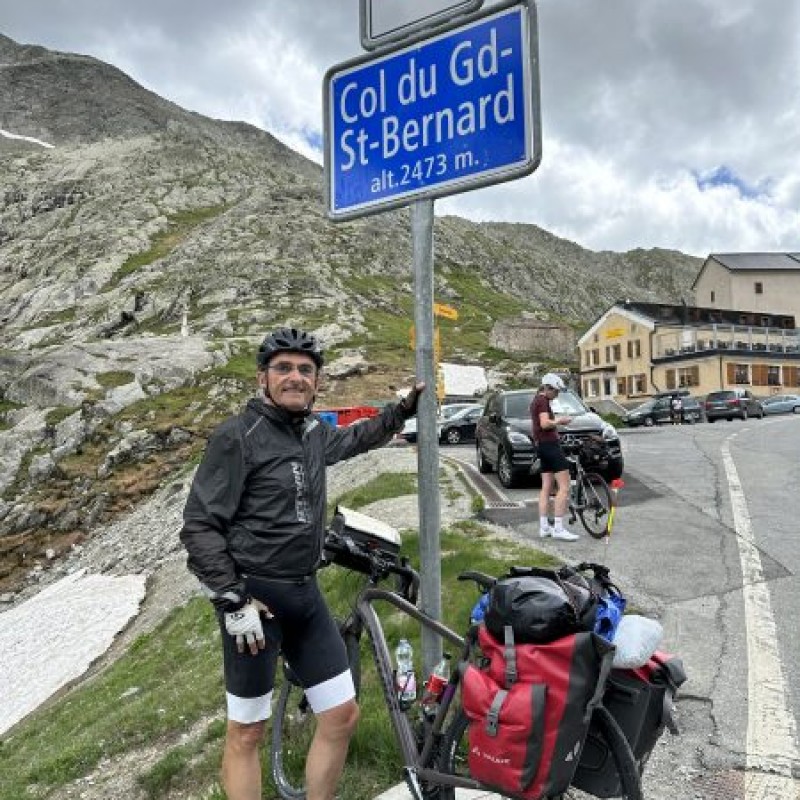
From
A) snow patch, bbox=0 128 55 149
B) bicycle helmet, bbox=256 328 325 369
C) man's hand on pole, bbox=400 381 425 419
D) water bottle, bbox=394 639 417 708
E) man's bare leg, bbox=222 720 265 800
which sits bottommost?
man's bare leg, bbox=222 720 265 800

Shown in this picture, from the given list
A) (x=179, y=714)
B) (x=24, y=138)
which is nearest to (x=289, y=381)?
(x=179, y=714)

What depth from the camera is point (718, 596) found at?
7.39 meters

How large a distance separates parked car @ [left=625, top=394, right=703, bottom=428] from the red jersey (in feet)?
127

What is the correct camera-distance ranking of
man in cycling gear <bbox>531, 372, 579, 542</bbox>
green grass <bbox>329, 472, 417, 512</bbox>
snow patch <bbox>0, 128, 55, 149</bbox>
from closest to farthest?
1. man in cycling gear <bbox>531, 372, 579, 542</bbox>
2. green grass <bbox>329, 472, 417, 512</bbox>
3. snow patch <bbox>0, 128, 55, 149</bbox>

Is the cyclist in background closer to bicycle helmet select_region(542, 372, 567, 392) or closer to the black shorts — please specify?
bicycle helmet select_region(542, 372, 567, 392)

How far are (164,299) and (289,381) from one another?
71035 mm

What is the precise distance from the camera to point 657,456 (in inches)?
790

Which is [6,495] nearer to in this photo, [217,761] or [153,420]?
[153,420]

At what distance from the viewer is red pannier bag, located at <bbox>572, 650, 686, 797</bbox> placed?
9.47 feet

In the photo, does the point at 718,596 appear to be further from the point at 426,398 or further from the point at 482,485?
the point at 482,485

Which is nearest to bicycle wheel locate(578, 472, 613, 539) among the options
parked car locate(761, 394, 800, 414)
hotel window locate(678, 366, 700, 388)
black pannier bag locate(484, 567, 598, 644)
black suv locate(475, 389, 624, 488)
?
black suv locate(475, 389, 624, 488)

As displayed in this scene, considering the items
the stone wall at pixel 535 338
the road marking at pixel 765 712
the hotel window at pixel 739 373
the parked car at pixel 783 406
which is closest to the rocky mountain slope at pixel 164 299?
the stone wall at pixel 535 338

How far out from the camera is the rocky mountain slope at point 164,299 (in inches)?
1350

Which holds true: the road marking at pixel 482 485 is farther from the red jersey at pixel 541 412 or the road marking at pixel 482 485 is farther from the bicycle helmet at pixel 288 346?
the bicycle helmet at pixel 288 346
